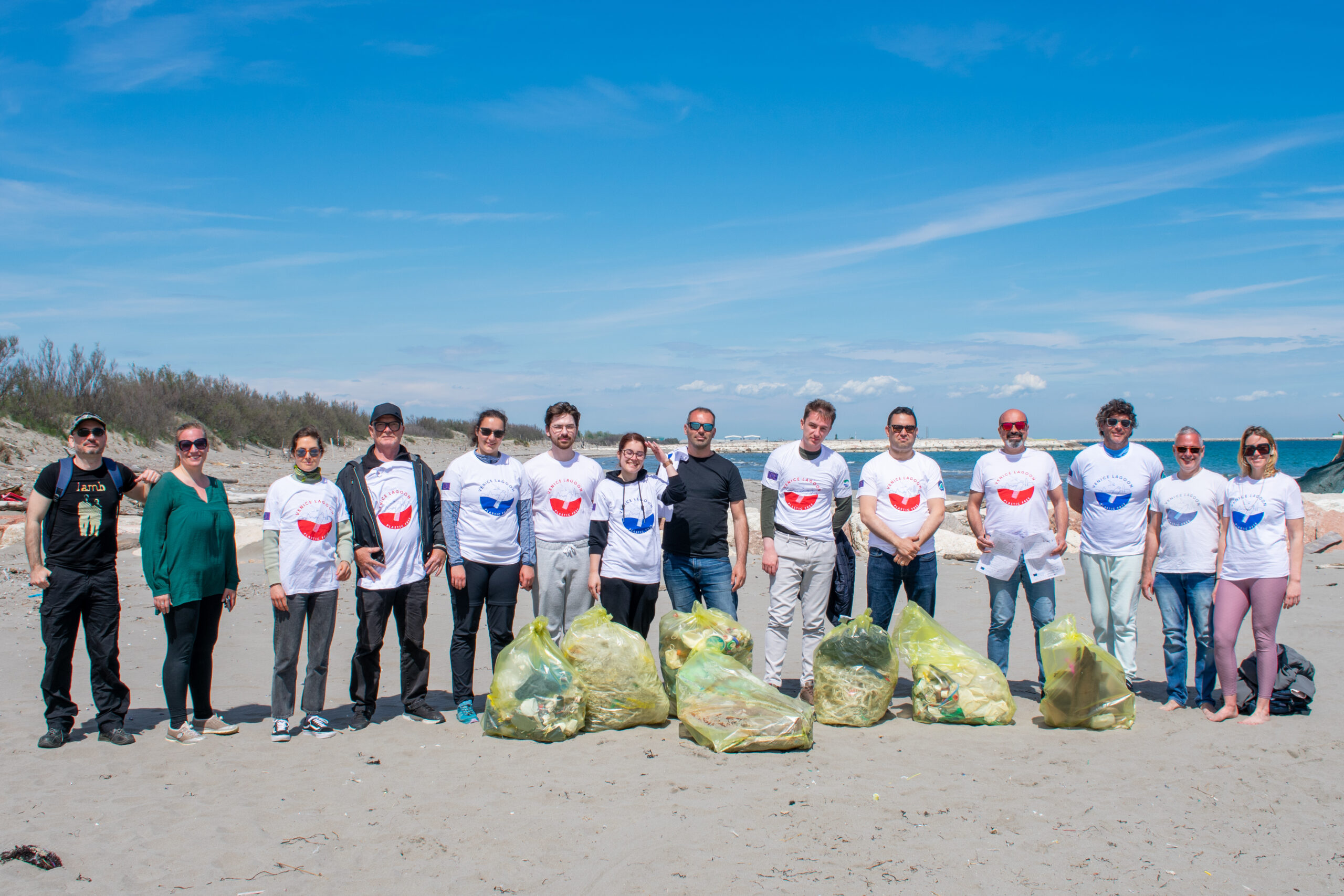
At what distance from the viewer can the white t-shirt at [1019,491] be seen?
508 cm

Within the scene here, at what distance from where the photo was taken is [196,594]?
14.4 feet

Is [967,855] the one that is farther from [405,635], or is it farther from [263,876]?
[405,635]

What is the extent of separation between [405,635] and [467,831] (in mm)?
1627

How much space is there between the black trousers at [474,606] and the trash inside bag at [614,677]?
1.73 feet

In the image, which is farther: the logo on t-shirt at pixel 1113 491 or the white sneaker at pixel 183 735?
the logo on t-shirt at pixel 1113 491

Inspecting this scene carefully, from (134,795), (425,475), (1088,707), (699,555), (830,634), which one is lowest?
(134,795)

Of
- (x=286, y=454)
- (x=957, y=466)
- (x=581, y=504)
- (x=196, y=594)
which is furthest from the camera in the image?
(x=957, y=466)

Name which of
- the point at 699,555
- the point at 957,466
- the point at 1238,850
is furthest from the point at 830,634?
the point at 957,466

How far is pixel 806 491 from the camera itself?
5055 mm

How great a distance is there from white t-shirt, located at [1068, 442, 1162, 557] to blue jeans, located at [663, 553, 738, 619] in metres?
2.28

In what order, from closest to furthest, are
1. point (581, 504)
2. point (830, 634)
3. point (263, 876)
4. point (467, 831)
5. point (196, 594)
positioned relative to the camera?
point (263, 876) → point (467, 831) → point (196, 594) → point (830, 634) → point (581, 504)

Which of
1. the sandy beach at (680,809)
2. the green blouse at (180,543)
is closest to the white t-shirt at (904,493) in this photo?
the sandy beach at (680,809)

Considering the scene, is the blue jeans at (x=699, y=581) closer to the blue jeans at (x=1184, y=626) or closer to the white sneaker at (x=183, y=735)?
the blue jeans at (x=1184, y=626)

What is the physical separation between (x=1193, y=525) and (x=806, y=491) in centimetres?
225
